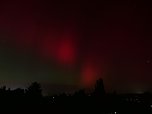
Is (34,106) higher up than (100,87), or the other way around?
(100,87)

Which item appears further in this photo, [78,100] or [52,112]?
[78,100]

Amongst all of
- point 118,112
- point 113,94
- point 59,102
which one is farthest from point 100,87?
point 59,102

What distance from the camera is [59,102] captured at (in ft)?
199

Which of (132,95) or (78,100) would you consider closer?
(78,100)

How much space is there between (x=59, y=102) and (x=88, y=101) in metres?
5.62

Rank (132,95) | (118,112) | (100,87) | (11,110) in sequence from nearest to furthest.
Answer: (11,110) → (118,112) → (100,87) → (132,95)

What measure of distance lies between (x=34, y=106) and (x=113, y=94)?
89.7 ft

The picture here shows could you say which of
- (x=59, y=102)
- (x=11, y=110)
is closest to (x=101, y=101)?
(x=59, y=102)

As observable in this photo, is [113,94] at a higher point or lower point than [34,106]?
higher

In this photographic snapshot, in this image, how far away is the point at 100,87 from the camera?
240 ft

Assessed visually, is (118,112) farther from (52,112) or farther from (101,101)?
(52,112)

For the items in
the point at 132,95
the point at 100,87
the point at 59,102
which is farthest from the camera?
the point at 132,95

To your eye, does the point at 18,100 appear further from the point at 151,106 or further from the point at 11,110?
the point at 151,106

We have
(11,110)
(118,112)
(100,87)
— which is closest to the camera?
(11,110)
